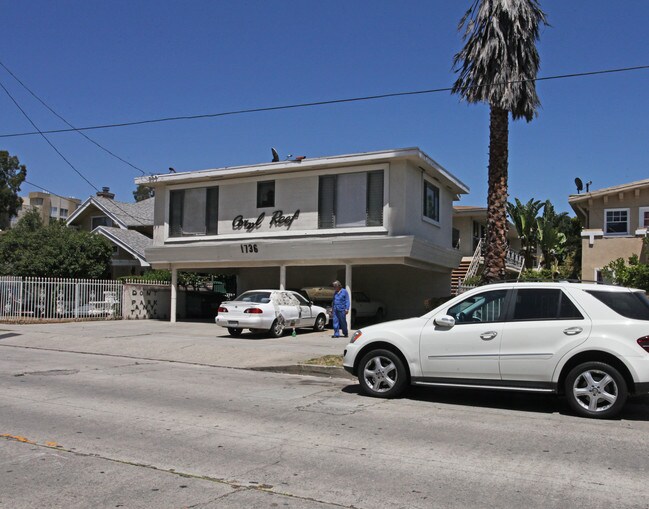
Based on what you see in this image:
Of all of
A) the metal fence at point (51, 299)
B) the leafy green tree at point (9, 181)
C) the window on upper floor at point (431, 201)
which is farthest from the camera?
the leafy green tree at point (9, 181)

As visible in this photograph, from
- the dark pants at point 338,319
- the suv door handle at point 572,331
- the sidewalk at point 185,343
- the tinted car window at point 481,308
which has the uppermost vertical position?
the tinted car window at point 481,308

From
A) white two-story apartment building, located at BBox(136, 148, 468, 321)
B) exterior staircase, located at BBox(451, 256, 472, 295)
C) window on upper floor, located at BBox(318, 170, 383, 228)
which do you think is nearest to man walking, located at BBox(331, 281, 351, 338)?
white two-story apartment building, located at BBox(136, 148, 468, 321)

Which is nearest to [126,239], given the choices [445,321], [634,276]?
[634,276]

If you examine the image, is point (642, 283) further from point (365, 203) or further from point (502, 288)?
point (502, 288)

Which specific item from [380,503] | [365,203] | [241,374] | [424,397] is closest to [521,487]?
[380,503]

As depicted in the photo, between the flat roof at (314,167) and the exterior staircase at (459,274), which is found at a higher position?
the flat roof at (314,167)

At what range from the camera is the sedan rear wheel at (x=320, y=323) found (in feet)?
68.9

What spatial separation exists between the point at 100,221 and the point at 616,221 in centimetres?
2892

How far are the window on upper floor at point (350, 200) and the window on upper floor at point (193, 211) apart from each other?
16.5 feet

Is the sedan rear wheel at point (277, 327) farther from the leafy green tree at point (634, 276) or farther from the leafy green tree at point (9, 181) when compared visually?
the leafy green tree at point (9, 181)

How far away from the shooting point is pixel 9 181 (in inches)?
2170

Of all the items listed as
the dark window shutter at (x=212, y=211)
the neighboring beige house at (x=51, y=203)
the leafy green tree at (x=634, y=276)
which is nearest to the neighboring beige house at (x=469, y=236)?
the leafy green tree at (x=634, y=276)

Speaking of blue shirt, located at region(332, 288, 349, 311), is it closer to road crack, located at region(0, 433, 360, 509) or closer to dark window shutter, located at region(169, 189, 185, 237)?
dark window shutter, located at region(169, 189, 185, 237)

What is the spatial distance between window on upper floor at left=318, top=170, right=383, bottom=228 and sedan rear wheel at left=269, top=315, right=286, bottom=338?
4.91 metres
